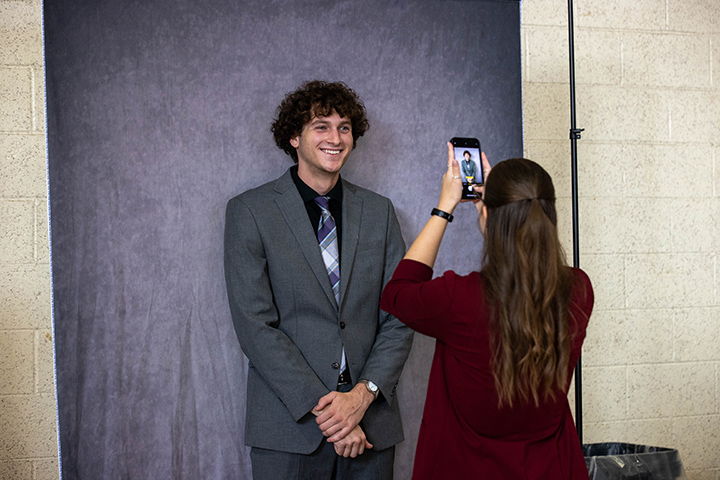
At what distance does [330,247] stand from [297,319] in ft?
0.88

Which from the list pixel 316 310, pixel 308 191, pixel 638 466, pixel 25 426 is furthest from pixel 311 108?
pixel 638 466

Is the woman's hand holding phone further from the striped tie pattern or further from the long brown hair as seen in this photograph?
the striped tie pattern

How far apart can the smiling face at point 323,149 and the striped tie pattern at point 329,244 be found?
7 centimetres

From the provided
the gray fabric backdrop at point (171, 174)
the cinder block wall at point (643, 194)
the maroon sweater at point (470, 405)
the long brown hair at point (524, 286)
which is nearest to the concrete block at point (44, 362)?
the gray fabric backdrop at point (171, 174)

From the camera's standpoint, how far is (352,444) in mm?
1767

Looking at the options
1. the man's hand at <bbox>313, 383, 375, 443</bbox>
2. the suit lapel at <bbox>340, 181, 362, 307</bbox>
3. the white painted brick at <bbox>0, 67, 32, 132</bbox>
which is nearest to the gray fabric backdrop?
the suit lapel at <bbox>340, 181, 362, 307</bbox>

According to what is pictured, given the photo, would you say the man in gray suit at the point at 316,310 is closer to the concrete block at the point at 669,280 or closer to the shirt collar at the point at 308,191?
the shirt collar at the point at 308,191

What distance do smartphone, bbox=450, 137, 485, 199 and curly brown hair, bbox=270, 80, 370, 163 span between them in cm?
48

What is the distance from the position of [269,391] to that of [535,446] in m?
0.89

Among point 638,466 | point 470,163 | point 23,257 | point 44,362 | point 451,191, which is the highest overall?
point 470,163

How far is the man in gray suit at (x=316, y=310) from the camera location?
1765 mm

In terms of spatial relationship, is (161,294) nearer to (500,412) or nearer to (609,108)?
(500,412)

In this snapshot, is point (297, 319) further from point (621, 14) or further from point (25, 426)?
point (621, 14)

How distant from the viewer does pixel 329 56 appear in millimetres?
2092
